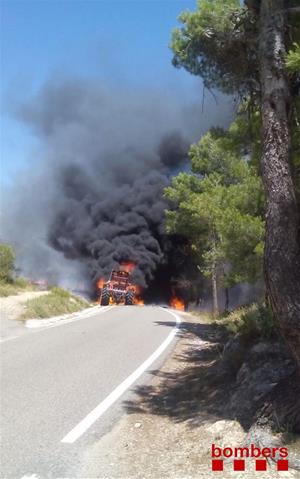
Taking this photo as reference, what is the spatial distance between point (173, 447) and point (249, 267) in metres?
8.99

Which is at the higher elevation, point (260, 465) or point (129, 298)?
point (129, 298)

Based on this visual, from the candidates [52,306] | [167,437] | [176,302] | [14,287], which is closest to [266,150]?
[167,437]

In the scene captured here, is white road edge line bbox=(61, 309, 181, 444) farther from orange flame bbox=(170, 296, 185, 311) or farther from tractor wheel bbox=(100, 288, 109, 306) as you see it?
orange flame bbox=(170, 296, 185, 311)

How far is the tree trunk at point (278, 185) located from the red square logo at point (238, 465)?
3.21ft

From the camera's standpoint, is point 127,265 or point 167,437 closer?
point 167,437

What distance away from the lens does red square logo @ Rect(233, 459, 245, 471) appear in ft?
13.4

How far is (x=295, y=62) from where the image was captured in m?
4.46

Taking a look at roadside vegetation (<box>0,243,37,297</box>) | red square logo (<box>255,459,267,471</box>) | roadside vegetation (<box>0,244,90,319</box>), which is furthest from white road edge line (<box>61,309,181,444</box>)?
roadside vegetation (<box>0,243,37,297</box>)

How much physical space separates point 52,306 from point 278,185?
50.5 feet

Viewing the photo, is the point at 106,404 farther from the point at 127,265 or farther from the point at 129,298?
the point at 127,265

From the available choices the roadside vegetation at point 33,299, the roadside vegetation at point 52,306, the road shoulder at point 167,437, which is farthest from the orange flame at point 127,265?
the road shoulder at point 167,437

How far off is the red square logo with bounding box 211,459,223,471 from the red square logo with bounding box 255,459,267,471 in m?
0.30

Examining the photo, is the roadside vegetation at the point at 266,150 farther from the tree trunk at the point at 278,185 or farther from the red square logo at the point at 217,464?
the red square logo at the point at 217,464

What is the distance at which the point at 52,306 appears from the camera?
18984 mm
